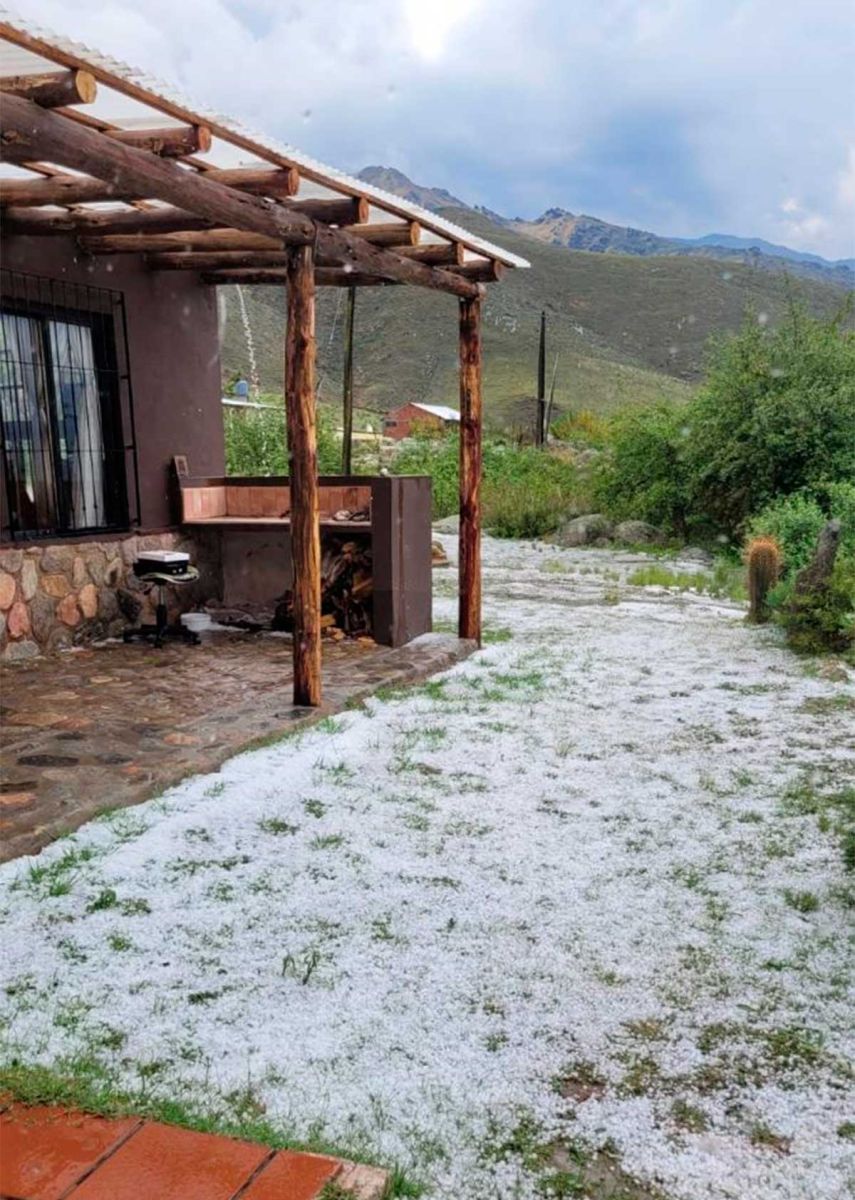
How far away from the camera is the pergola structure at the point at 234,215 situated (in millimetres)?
3199

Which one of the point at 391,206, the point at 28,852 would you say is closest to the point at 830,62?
the point at 391,206

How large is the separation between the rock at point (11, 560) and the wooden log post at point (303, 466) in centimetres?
197

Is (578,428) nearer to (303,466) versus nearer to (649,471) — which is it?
(649,471)

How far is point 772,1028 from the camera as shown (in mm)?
2336

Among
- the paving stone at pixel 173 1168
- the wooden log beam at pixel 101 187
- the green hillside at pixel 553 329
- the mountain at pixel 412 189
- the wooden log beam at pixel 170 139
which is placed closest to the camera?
the paving stone at pixel 173 1168

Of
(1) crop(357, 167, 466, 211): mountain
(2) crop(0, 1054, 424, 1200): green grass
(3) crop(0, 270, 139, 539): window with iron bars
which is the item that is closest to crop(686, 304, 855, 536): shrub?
(3) crop(0, 270, 139, 539): window with iron bars

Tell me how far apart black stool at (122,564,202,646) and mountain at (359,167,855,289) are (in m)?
66.6

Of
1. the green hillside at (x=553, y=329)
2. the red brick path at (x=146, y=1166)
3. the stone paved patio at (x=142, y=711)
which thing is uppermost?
the green hillside at (x=553, y=329)

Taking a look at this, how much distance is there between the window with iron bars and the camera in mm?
6098

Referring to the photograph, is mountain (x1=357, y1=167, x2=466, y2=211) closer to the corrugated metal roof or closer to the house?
the house

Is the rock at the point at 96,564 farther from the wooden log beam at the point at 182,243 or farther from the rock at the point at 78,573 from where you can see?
the wooden log beam at the point at 182,243

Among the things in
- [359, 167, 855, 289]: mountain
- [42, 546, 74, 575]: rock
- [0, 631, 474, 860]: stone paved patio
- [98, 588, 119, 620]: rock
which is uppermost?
[359, 167, 855, 289]: mountain

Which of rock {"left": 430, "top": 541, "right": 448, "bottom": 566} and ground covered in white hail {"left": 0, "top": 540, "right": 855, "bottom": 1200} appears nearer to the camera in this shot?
ground covered in white hail {"left": 0, "top": 540, "right": 855, "bottom": 1200}

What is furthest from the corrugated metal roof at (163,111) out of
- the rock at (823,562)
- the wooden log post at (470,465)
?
the rock at (823,562)
